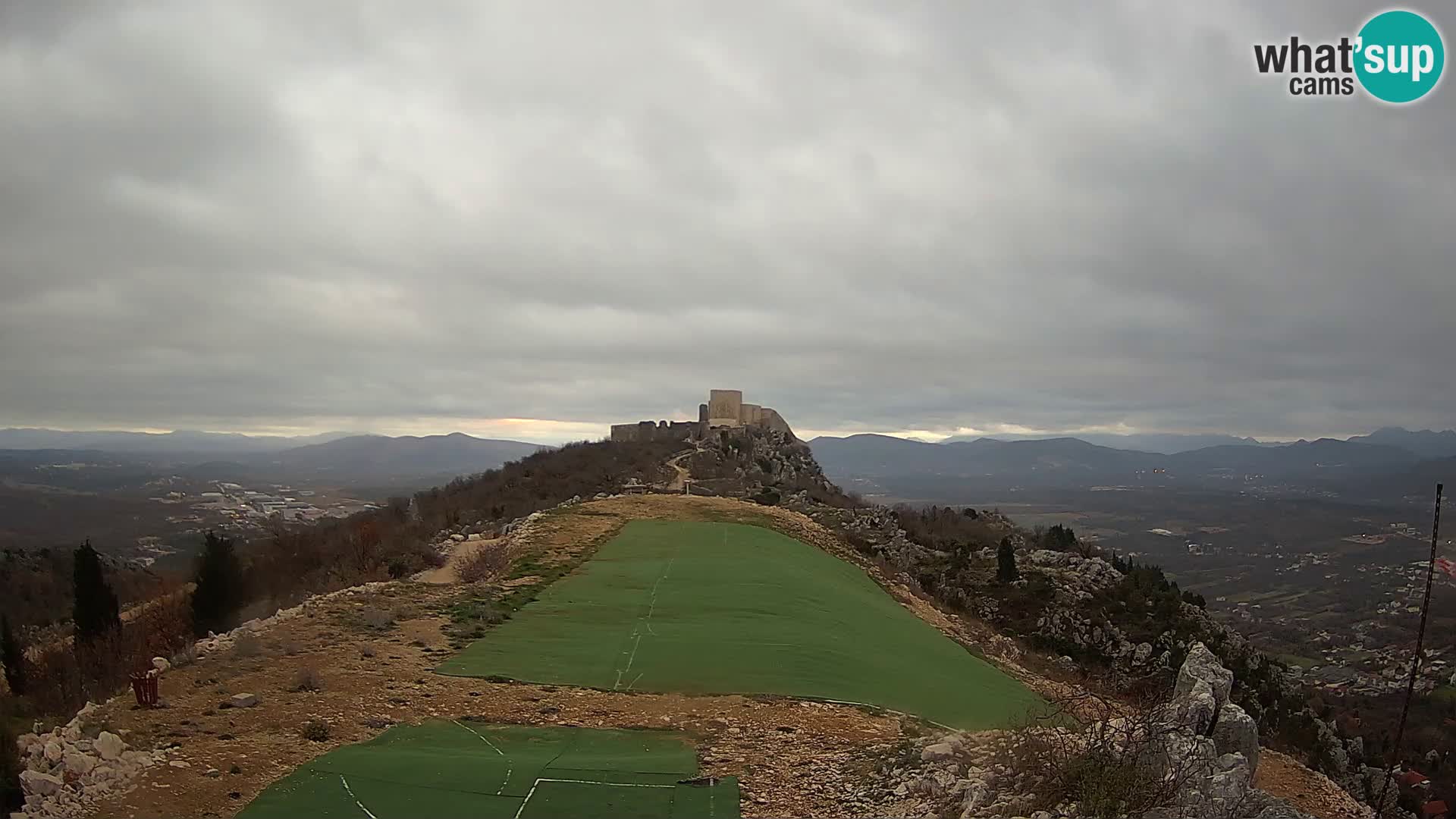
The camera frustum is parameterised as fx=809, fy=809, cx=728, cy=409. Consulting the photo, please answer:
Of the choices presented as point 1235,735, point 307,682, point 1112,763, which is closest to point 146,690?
point 307,682

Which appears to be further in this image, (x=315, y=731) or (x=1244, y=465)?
(x=1244, y=465)

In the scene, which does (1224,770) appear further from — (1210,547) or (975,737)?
(1210,547)

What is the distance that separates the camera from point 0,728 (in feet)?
27.2

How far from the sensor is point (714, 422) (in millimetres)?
70938

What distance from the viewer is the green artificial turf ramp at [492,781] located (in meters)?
7.30

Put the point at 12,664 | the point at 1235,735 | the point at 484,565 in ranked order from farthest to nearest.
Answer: the point at 484,565
the point at 12,664
the point at 1235,735

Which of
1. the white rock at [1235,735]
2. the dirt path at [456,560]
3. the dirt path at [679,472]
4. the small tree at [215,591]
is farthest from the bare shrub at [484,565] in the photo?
the dirt path at [679,472]

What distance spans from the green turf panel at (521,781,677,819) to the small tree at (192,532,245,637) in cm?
1436

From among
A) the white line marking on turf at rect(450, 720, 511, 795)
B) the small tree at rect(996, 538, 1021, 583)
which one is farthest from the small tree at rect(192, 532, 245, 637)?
the small tree at rect(996, 538, 1021, 583)

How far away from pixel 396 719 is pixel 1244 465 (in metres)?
104

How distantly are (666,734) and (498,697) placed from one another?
8.74 ft

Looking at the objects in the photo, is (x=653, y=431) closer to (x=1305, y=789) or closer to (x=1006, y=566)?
(x=1006, y=566)

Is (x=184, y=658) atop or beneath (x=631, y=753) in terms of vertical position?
atop

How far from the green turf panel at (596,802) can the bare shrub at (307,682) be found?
4415 mm
